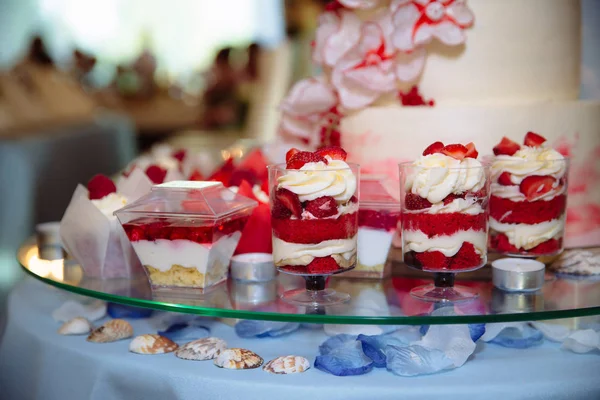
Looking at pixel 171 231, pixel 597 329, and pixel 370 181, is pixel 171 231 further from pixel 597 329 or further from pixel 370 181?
pixel 597 329

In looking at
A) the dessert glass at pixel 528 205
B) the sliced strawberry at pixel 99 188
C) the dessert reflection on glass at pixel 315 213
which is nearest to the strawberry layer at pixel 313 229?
the dessert reflection on glass at pixel 315 213

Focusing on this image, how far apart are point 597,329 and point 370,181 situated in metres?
0.66

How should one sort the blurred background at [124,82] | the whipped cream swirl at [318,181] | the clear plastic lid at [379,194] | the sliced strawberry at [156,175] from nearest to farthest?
1. the whipped cream swirl at [318,181]
2. the clear plastic lid at [379,194]
3. the sliced strawberry at [156,175]
4. the blurred background at [124,82]

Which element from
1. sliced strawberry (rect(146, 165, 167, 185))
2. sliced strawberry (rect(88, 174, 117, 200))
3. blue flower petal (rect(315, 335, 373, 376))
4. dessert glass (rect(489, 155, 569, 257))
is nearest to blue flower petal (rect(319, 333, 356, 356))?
blue flower petal (rect(315, 335, 373, 376))

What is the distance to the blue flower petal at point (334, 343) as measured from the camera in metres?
1.57

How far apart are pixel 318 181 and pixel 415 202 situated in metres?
0.23

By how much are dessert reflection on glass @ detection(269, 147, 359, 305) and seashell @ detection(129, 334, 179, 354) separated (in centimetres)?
31

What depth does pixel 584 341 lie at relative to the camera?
1.57 m

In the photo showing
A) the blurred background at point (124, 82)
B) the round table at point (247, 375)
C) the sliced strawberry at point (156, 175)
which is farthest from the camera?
the blurred background at point (124, 82)

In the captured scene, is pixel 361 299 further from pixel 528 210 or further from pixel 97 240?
pixel 97 240

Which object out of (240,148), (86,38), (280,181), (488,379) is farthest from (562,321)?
(86,38)

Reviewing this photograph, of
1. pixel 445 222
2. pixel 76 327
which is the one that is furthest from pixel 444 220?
pixel 76 327

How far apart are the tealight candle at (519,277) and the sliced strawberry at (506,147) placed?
28cm

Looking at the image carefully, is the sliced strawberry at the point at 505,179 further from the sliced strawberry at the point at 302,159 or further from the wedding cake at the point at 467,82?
the sliced strawberry at the point at 302,159
